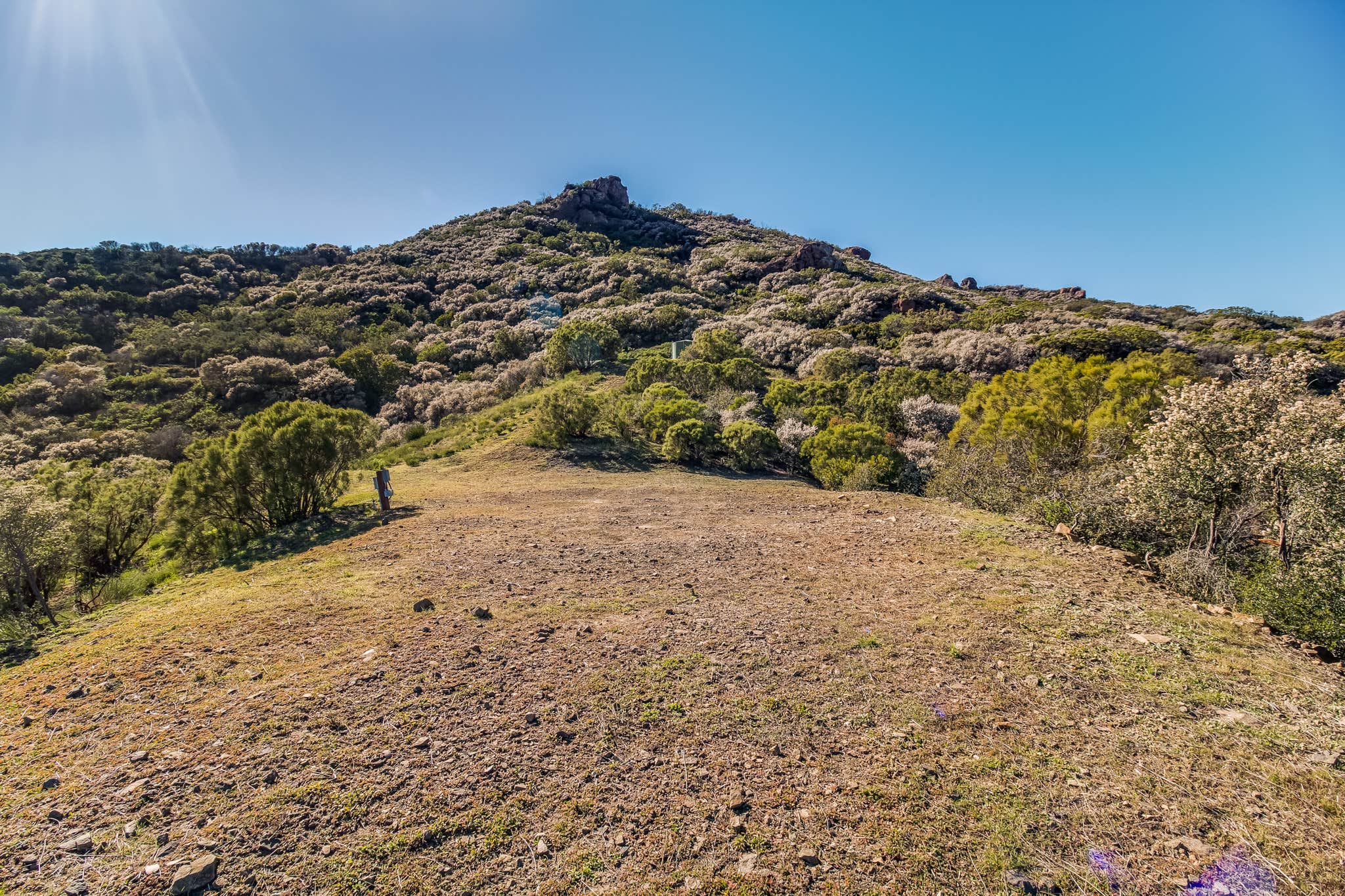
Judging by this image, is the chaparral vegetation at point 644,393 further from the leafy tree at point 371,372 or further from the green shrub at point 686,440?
the leafy tree at point 371,372

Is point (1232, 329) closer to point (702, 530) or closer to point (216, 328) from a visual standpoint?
point (702, 530)

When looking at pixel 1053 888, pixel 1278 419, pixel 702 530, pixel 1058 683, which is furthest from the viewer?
pixel 702 530

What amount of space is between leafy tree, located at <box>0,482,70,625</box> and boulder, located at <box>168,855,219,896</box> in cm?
627

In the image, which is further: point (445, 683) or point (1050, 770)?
point (445, 683)

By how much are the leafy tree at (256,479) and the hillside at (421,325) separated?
19076mm

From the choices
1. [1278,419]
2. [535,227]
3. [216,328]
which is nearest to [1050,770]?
[1278,419]

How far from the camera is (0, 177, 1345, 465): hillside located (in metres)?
31.2

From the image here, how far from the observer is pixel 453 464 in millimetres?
17844

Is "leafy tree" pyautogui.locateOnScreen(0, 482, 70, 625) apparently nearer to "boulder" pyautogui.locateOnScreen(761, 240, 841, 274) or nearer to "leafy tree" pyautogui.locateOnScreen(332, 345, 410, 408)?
"leafy tree" pyautogui.locateOnScreen(332, 345, 410, 408)

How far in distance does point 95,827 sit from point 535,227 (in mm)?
98473

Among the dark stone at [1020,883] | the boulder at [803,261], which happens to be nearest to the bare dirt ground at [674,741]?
the dark stone at [1020,883]

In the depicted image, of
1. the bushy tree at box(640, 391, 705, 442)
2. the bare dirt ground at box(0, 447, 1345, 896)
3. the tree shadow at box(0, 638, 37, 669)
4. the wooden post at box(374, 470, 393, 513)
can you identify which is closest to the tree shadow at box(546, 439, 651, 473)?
the bushy tree at box(640, 391, 705, 442)

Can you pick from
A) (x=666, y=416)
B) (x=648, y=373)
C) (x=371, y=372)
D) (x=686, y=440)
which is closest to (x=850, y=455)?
(x=686, y=440)

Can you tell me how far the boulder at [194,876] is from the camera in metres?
2.53
